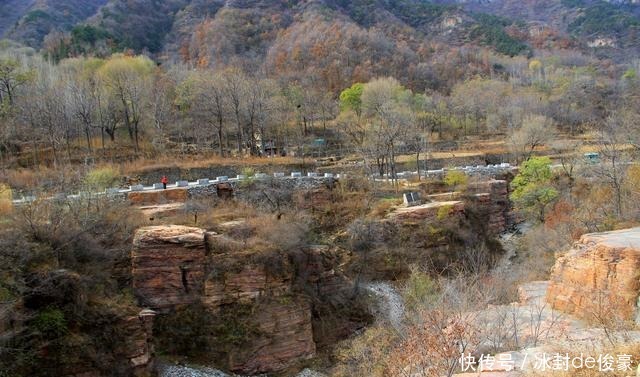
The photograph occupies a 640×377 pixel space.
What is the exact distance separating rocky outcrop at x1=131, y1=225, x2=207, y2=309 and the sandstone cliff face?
13263 millimetres

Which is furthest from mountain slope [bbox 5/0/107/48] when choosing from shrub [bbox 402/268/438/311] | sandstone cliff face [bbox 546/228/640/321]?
sandstone cliff face [bbox 546/228/640/321]

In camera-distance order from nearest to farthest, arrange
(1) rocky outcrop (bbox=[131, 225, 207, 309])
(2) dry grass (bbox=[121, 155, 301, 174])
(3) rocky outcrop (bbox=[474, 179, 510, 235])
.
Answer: (1) rocky outcrop (bbox=[131, 225, 207, 309]) → (3) rocky outcrop (bbox=[474, 179, 510, 235]) → (2) dry grass (bbox=[121, 155, 301, 174])

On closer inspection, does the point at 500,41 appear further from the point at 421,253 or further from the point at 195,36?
the point at 421,253

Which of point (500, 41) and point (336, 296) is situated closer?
point (336, 296)

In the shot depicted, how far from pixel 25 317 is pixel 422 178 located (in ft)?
87.1

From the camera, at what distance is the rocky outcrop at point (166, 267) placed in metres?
19.5

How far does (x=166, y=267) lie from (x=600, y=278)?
602 inches

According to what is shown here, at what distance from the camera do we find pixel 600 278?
13.2 metres

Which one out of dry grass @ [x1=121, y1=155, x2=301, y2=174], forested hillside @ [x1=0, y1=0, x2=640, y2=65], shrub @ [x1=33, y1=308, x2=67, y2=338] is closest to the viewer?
shrub @ [x1=33, y1=308, x2=67, y2=338]

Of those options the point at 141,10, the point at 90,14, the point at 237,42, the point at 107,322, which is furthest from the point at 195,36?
the point at 107,322

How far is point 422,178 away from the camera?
116 ft

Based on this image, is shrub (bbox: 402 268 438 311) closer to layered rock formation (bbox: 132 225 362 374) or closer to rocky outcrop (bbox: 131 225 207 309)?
layered rock formation (bbox: 132 225 362 374)

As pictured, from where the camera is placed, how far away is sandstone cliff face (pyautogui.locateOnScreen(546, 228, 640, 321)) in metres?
12.2

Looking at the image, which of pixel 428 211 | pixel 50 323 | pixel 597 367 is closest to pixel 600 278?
pixel 597 367
